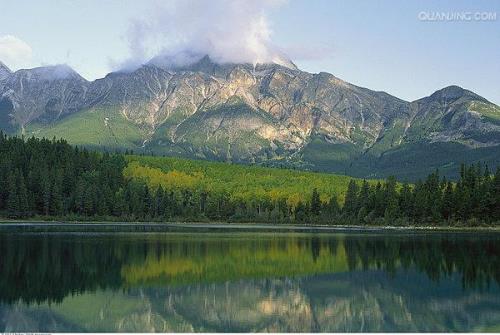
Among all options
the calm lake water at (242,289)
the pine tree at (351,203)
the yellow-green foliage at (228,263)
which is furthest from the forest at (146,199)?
the calm lake water at (242,289)

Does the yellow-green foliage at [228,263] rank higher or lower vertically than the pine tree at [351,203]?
lower

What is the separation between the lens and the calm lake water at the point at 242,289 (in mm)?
34062

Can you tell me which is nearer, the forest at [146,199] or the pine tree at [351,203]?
the forest at [146,199]

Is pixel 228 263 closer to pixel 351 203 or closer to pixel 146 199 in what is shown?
pixel 351 203

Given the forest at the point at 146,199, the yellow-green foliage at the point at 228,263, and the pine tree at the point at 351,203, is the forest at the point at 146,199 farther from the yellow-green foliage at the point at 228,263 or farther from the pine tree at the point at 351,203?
the yellow-green foliage at the point at 228,263

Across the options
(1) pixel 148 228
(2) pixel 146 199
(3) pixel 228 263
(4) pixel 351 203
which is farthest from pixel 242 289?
(2) pixel 146 199

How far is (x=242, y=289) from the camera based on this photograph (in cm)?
4600

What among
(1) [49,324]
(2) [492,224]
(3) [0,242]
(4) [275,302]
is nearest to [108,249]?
(3) [0,242]

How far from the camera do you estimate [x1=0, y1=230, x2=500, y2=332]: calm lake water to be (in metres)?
34.1

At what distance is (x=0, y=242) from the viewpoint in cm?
7594

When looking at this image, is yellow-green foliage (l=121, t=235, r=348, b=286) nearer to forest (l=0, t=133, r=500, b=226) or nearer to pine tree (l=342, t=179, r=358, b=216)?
forest (l=0, t=133, r=500, b=226)

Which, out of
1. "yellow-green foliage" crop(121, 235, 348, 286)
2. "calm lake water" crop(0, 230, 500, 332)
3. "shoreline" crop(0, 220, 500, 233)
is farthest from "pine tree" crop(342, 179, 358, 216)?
"calm lake water" crop(0, 230, 500, 332)

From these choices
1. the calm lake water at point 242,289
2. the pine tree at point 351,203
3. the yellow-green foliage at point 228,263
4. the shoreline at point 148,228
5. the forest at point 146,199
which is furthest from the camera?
the pine tree at point 351,203

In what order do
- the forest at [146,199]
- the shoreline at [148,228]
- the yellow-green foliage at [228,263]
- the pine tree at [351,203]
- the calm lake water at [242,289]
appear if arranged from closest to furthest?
the calm lake water at [242,289], the yellow-green foliage at [228,263], the shoreline at [148,228], the forest at [146,199], the pine tree at [351,203]
